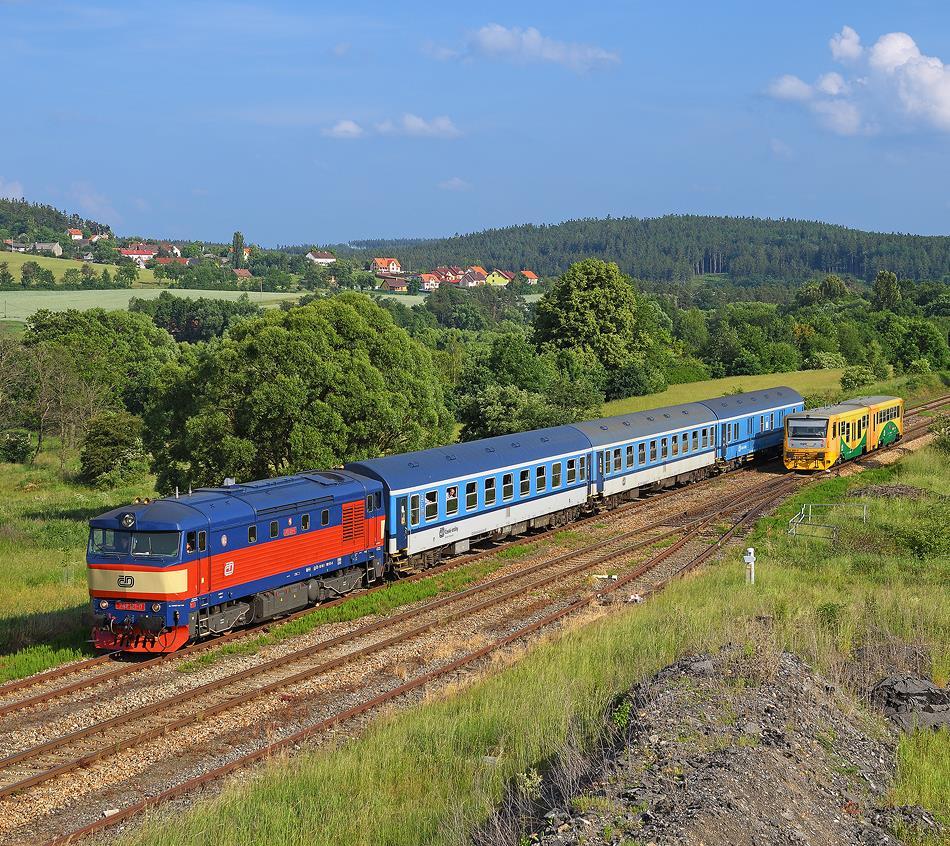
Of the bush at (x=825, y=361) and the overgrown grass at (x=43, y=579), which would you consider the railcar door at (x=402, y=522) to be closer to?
the overgrown grass at (x=43, y=579)

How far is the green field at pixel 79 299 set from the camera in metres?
147

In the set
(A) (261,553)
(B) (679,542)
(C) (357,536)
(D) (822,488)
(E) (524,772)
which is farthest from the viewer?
(D) (822,488)

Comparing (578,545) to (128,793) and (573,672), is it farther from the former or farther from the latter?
(128,793)

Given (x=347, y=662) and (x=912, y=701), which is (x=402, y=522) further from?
(x=912, y=701)

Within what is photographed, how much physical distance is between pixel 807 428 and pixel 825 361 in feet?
221

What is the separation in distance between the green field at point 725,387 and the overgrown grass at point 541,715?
52501mm

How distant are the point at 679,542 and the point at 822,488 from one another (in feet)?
38.3

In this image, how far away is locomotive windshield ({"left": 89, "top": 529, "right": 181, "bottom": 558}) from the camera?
20.4 m

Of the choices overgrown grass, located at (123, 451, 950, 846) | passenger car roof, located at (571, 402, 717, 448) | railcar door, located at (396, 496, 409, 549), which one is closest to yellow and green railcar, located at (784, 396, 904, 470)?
passenger car roof, located at (571, 402, 717, 448)

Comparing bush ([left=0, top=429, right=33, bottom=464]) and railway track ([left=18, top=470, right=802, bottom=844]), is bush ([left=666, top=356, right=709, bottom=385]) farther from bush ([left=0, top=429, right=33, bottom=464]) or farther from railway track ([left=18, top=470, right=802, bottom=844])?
bush ([left=0, top=429, right=33, bottom=464])

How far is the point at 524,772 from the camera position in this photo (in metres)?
13.6

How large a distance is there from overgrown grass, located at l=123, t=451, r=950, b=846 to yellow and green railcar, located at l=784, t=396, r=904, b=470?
56.0 feet

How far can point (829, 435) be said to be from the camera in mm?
43906

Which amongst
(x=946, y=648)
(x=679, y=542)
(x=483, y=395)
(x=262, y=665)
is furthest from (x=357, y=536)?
(x=483, y=395)
